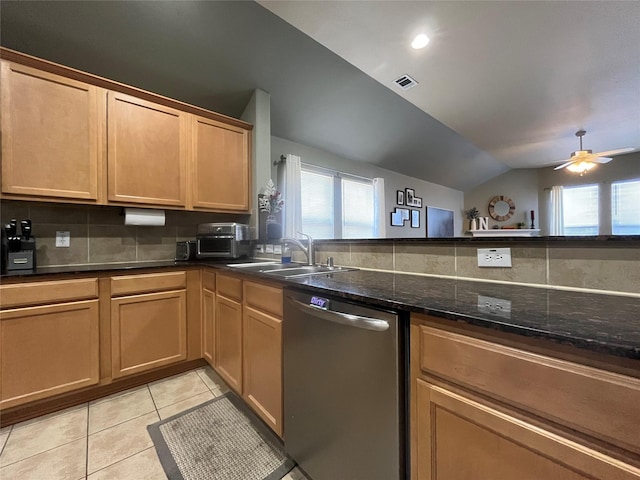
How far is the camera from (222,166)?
2.48m

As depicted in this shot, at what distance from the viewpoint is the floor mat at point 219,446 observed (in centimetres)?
118

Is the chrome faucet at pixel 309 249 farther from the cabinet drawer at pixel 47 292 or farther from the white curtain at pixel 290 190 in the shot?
the white curtain at pixel 290 190

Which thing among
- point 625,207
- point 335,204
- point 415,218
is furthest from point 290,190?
point 625,207

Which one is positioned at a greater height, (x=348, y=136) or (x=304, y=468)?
(x=348, y=136)

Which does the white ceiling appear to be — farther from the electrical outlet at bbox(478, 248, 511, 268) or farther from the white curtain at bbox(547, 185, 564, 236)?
the white curtain at bbox(547, 185, 564, 236)

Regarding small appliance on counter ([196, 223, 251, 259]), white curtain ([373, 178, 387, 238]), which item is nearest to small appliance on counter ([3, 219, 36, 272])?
small appliance on counter ([196, 223, 251, 259])

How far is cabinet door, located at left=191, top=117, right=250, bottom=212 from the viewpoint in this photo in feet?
7.72

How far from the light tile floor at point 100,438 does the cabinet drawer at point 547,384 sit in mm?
982

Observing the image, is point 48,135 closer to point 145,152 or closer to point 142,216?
point 145,152

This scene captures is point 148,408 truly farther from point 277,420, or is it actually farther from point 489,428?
point 489,428

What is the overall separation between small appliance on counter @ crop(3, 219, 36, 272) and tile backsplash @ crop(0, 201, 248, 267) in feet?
0.75

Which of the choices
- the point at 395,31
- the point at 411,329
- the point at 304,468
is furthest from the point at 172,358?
the point at 395,31

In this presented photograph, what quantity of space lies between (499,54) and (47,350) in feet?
13.6

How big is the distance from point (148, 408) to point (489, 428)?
74.3 inches
